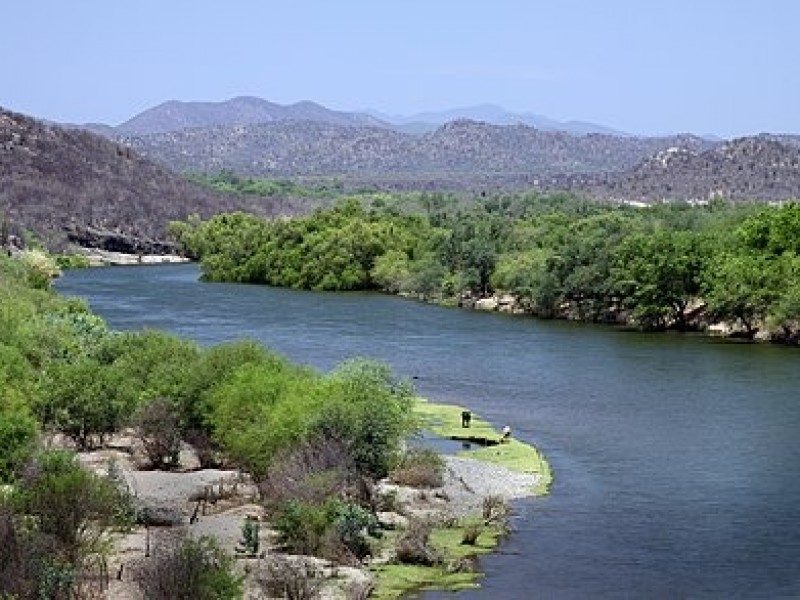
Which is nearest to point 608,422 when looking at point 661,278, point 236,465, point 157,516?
point 236,465

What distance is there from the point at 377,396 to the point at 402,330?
50985mm

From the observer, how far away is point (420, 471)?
44.5 meters

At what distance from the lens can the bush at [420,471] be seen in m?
44.3

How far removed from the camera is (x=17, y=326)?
5653cm

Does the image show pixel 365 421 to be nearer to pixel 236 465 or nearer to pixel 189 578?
pixel 236 465

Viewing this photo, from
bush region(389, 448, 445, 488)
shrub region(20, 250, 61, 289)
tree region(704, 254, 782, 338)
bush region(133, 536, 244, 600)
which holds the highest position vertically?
tree region(704, 254, 782, 338)

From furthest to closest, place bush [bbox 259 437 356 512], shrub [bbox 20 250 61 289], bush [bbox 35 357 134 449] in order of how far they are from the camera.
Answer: shrub [bbox 20 250 61 289] → bush [bbox 35 357 134 449] → bush [bbox 259 437 356 512]

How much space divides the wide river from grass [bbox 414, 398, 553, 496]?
875 millimetres

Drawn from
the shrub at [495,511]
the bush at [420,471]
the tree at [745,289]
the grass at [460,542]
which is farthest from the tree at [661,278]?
the shrub at [495,511]

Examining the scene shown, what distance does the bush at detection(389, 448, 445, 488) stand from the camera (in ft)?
145

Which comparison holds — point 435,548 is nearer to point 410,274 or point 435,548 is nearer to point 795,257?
point 795,257

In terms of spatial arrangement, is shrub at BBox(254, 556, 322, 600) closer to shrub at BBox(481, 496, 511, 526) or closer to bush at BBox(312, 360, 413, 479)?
bush at BBox(312, 360, 413, 479)

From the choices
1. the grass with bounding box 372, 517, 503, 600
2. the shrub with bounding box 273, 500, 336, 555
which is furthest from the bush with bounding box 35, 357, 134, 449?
the grass with bounding box 372, 517, 503, 600

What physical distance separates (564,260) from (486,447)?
175ft
